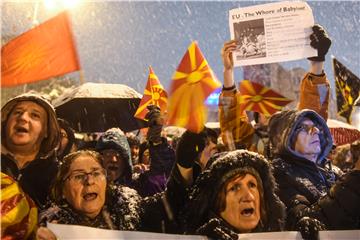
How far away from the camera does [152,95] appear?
13.8ft

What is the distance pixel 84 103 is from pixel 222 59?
1926 mm

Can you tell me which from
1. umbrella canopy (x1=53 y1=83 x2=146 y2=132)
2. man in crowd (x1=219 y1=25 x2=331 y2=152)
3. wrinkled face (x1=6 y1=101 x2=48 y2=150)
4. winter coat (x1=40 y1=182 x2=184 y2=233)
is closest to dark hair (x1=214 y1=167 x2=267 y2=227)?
winter coat (x1=40 y1=182 x2=184 y2=233)

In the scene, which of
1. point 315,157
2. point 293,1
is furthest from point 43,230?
point 293,1

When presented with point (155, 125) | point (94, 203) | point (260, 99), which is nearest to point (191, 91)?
point (94, 203)

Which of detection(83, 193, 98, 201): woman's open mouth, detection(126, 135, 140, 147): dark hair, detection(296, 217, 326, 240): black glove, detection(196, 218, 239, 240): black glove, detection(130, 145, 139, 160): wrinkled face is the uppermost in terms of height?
detection(126, 135, 140, 147): dark hair

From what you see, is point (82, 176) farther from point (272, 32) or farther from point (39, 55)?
point (272, 32)

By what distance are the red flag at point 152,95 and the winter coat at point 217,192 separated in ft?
5.86

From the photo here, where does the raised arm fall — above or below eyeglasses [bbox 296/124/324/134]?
above

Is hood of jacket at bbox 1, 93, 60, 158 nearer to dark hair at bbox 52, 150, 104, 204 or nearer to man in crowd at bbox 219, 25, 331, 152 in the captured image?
dark hair at bbox 52, 150, 104, 204

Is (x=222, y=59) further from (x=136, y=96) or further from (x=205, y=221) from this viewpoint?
(x=136, y=96)

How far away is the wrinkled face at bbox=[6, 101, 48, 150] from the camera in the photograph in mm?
2418

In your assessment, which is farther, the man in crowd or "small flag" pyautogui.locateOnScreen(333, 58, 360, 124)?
"small flag" pyautogui.locateOnScreen(333, 58, 360, 124)

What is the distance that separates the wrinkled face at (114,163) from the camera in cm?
338

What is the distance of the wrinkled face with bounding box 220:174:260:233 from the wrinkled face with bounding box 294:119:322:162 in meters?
0.57
